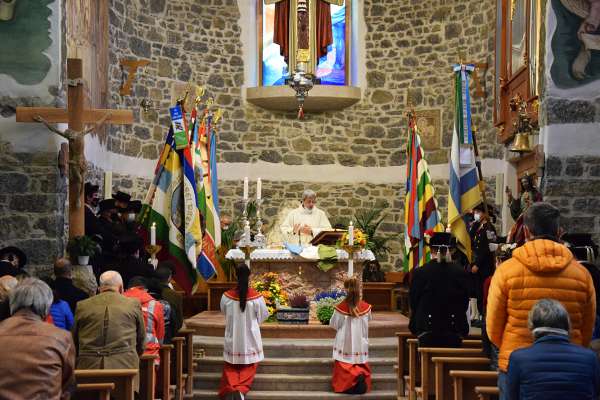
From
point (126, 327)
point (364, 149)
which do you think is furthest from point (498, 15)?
point (126, 327)

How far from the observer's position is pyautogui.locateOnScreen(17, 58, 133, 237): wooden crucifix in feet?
36.0

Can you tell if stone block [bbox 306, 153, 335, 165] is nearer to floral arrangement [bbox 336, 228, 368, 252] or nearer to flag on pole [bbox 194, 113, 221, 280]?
flag on pole [bbox 194, 113, 221, 280]

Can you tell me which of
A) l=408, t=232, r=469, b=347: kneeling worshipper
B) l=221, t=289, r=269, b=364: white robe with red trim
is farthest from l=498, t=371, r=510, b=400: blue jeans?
l=221, t=289, r=269, b=364: white robe with red trim

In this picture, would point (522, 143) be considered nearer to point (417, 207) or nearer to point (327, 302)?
point (417, 207)

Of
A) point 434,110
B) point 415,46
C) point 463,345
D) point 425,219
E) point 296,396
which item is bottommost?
point 296,396

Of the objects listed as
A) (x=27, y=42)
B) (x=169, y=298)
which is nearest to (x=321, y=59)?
(x=27, y=42)

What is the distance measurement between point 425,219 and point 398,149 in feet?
16.4

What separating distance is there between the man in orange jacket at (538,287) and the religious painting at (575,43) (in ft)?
21.4

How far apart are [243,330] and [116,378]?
10.6 feet

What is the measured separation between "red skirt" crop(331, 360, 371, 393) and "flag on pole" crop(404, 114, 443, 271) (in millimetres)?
3092

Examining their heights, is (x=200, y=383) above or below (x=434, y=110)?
below

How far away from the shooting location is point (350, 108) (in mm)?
19000

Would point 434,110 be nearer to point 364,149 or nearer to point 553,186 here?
point 364,149

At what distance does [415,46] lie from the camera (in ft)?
61.5
